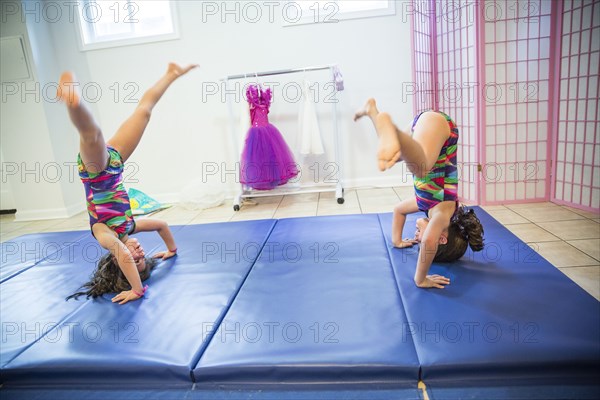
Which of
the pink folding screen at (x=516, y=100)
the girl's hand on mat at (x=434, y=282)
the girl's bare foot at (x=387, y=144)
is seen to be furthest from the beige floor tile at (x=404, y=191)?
the girl's bare foot at (x=387, y=144)

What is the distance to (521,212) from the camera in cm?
278

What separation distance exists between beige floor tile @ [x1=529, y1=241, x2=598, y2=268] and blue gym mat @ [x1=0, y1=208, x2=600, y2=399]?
0.19m

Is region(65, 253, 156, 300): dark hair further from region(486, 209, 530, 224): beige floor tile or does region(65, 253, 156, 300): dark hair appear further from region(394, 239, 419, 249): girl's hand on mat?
region(486, 209, 530, 224): beige floor tile

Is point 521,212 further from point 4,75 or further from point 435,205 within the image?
point 4,75

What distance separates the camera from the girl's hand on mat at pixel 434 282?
5.16 ft

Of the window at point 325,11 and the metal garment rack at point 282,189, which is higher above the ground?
the window at point 325,11

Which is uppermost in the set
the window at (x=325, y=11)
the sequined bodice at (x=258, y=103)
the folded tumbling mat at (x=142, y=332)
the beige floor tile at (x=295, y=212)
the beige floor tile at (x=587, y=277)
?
the window at (x=325, y=11)

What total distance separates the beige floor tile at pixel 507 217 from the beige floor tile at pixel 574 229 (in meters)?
0.13

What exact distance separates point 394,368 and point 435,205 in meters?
0.80

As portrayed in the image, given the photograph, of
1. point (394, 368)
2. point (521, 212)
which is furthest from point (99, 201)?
point (521, 212)

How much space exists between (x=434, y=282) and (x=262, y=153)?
2081 mm

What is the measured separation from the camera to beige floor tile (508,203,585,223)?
2.56m

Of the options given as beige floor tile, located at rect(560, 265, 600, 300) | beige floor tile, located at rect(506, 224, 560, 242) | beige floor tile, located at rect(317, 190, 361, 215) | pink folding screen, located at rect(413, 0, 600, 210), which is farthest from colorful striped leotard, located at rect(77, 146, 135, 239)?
pink folding screen, located at rect(413, 0, 600, 210)

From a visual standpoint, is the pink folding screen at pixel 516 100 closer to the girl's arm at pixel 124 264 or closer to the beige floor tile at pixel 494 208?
the beige floor tile at pixel 494 208
